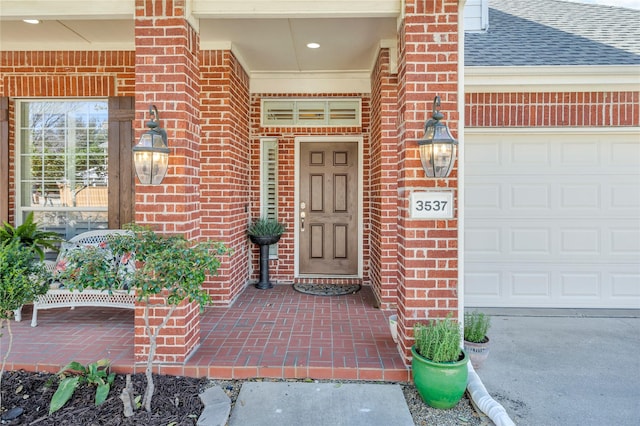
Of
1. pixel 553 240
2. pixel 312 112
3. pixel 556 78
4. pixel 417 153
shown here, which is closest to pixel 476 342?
pixel 417 153

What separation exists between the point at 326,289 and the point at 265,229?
1133 millimetres

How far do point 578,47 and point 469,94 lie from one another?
4.98ft

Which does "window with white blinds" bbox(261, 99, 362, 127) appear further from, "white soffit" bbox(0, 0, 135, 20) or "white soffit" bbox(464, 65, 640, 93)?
"white soffit" bbox(0, 0, 135, 20)

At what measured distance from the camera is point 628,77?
4.19 meters

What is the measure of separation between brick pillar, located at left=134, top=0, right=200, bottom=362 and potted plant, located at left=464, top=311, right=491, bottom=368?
2.21 metres

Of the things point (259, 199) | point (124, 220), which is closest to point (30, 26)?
point (124, 220)

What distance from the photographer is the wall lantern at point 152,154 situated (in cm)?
269

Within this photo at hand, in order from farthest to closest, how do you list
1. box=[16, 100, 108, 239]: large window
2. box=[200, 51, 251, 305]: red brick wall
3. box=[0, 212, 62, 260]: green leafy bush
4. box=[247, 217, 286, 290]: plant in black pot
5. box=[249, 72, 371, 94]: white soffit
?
box=[249, 72, 371, 94]: white soffit < box=[247, 217, 286, 290]: plant in black pot < box=[16, 100, 108, 239]: large window < box=[200, 51, 251, 305]: red brick wall < box=[0, 212, 62, 260]: green leafy bush

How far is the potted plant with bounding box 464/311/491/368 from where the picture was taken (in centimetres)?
302

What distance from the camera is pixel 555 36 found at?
4902 millimetres

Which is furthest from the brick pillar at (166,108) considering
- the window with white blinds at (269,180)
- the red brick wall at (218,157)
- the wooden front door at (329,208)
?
the wooden front door at (329,208)

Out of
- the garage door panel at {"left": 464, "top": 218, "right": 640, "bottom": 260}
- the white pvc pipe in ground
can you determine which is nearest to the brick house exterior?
the white pvc pipe in ground

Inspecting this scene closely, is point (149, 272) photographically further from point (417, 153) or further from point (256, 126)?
point (256, 126)

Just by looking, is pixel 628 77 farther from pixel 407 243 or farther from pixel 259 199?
pixel 259 199
